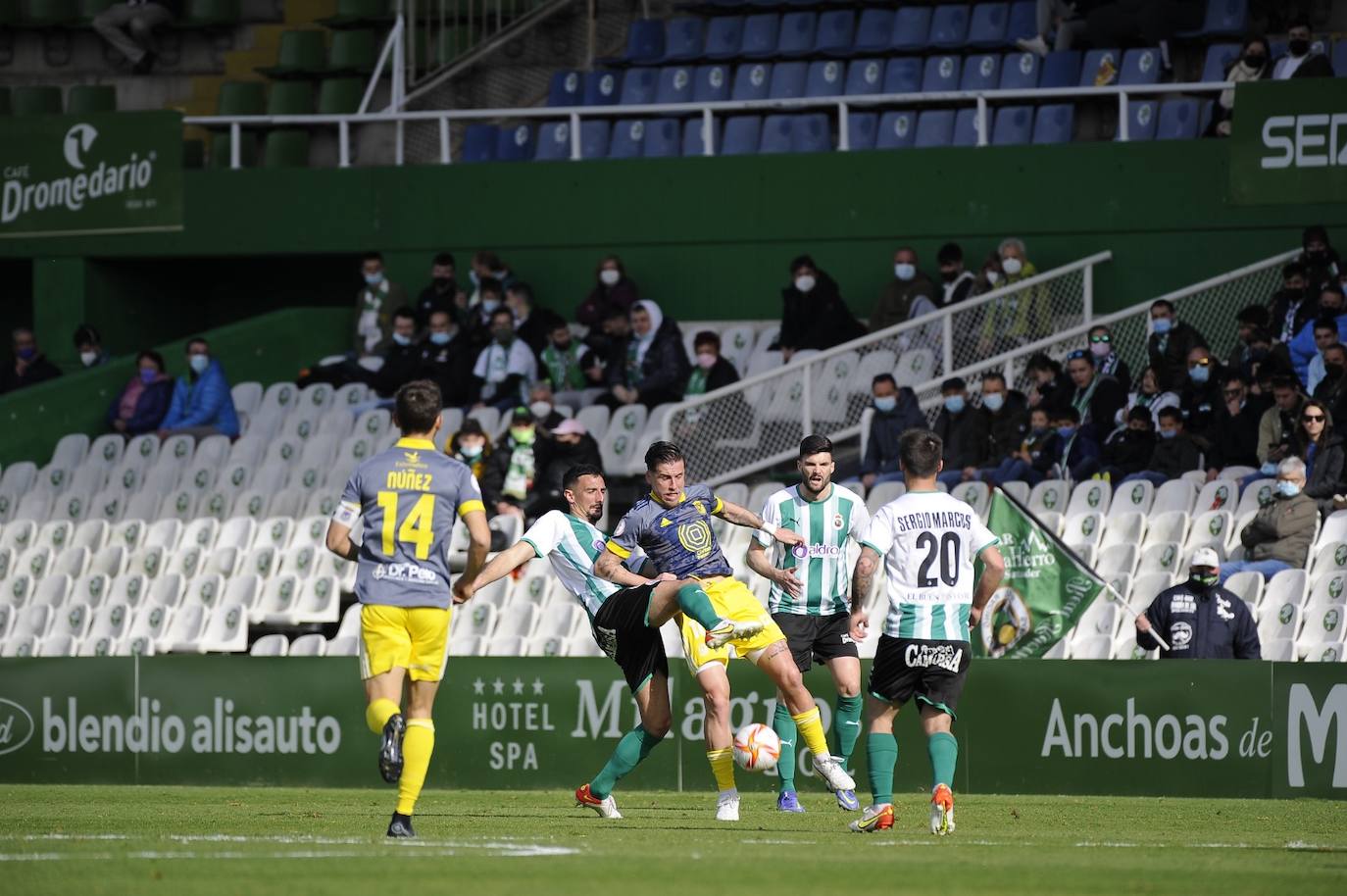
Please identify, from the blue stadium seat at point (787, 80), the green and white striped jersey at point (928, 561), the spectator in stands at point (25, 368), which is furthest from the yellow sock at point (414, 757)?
the spectator in stands at point (25, 368)

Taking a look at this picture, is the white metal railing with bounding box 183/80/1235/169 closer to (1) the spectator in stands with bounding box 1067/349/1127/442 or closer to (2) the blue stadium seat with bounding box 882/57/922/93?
(2) the blue stadium seat with bounding box 882/57/922/93

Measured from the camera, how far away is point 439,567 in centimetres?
1000

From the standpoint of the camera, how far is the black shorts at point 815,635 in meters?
12.6

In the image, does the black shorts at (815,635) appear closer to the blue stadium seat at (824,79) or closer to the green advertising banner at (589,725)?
the green advertising banner at (589,725)

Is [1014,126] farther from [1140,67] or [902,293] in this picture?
[902,293]

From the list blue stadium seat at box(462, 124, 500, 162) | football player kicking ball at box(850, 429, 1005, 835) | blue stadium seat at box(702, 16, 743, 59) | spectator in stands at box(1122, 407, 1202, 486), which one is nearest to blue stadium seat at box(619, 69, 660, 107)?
blue stadium seat at box(702, 16, 743, 59)

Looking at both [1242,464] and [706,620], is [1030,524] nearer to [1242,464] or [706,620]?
[1242,464]

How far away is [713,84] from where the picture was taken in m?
24.2

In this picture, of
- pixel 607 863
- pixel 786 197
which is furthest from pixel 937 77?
pixel 607 863

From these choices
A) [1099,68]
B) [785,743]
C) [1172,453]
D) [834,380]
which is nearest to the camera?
[785,743]

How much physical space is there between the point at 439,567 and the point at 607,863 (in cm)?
194

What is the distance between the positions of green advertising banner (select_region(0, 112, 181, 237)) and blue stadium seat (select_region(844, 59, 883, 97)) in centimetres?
712

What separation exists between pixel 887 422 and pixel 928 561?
858 cm

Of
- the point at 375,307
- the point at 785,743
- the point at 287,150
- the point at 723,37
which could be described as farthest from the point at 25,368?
the point at 785,743
